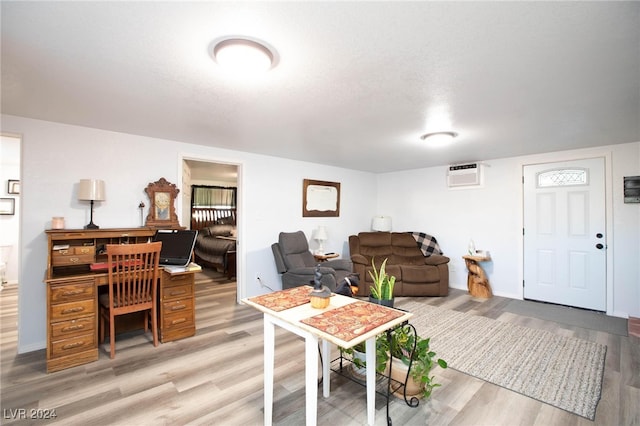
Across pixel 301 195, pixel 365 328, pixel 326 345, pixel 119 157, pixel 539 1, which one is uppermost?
pixel 539 1

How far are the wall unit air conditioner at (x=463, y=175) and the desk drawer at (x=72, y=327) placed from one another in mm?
5412

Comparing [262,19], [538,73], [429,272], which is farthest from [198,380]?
[429,272]

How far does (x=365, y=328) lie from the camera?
1421mm

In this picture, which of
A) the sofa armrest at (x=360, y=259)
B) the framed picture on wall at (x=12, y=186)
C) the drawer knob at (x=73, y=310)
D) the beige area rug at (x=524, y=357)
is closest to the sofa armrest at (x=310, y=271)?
the sofa armrest at (x=360, y=259)

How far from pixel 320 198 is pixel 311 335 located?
13.2ft

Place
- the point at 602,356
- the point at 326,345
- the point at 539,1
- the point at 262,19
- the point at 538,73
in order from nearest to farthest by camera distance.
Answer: the point at 539,1
the point at 262,19
the point at 538,73
the point at 326,345
the point at 602,356

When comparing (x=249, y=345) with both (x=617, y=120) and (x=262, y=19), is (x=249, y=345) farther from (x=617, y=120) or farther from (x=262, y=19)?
(x=617, y=120)

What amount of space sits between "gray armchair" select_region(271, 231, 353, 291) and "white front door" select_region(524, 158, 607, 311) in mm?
2907

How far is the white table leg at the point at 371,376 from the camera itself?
175cm

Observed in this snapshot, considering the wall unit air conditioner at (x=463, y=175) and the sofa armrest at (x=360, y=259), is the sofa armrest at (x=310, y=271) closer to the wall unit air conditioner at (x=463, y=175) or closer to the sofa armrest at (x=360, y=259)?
the sofa armrest at (x=360, y=259)

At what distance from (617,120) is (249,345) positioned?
4.28 meters

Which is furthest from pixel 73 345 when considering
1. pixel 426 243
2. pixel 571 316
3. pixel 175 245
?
pixel 571 316

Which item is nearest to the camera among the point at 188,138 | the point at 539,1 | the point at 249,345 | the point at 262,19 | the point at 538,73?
the point at 539,1

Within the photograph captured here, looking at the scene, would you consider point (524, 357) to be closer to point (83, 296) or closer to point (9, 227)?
point (83, 296)
